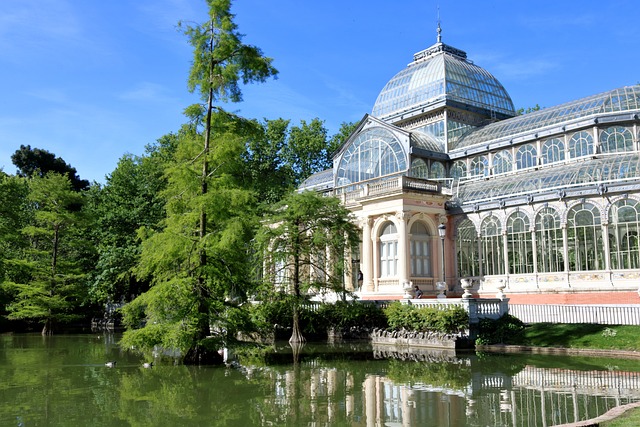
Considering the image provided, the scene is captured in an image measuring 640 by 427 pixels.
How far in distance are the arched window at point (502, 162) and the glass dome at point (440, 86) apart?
21.7 feet

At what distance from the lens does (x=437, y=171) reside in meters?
41.0

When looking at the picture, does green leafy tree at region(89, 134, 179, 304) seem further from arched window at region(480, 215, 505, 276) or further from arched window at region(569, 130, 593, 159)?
arched window at region(569, 130, 593, 159)

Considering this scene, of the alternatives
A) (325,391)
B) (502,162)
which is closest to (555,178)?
(502,162)

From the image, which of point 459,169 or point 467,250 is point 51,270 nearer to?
point 467,250

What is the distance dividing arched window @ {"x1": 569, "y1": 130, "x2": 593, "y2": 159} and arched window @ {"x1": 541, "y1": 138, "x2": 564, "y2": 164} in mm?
675

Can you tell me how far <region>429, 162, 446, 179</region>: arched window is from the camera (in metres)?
40.6

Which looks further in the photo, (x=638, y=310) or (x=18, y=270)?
(x=18, y=270)

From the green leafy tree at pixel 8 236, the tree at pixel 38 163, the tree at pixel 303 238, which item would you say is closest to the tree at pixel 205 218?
the tree at pixel 303 238

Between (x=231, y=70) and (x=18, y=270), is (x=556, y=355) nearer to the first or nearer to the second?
(x=231, y=70)

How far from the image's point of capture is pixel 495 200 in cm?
3403

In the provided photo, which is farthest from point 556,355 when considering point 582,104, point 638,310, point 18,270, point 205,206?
point 18,270

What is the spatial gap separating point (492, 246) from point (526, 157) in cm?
709

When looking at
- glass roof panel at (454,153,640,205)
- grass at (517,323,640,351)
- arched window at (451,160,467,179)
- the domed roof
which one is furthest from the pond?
the domed roof

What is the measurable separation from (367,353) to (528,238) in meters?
15.4
